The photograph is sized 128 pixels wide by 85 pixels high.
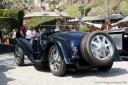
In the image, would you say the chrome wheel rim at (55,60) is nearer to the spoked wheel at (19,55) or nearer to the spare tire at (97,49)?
the spare tire at (97,49)

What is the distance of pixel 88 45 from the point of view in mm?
10477

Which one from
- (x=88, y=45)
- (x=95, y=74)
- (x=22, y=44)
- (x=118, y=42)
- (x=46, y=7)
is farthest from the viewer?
(x=46, y=7)

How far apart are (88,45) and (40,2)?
6684 inches

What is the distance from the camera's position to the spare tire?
1046 cm

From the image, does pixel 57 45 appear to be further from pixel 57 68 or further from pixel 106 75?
pixel 106 75

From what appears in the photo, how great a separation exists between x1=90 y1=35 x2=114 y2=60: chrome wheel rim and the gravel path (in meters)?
0.53

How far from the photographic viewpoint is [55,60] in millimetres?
11172

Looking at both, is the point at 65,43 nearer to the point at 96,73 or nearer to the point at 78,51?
the point at 78,51

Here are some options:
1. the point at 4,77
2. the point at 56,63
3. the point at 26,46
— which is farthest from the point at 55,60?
the point at 26,46

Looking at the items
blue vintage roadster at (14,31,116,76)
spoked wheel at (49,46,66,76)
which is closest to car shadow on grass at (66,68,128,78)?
blue vintage roadster at (14,31,116,76)

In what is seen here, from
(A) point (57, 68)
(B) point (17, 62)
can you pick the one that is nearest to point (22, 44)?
(B) point (17, 62)

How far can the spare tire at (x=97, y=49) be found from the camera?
412 inches

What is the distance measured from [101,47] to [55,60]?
1264 millimetres

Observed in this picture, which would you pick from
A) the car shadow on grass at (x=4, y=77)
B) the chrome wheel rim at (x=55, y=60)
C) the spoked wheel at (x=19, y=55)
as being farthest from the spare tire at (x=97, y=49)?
the spoked wheel at (x=19, y=55)
